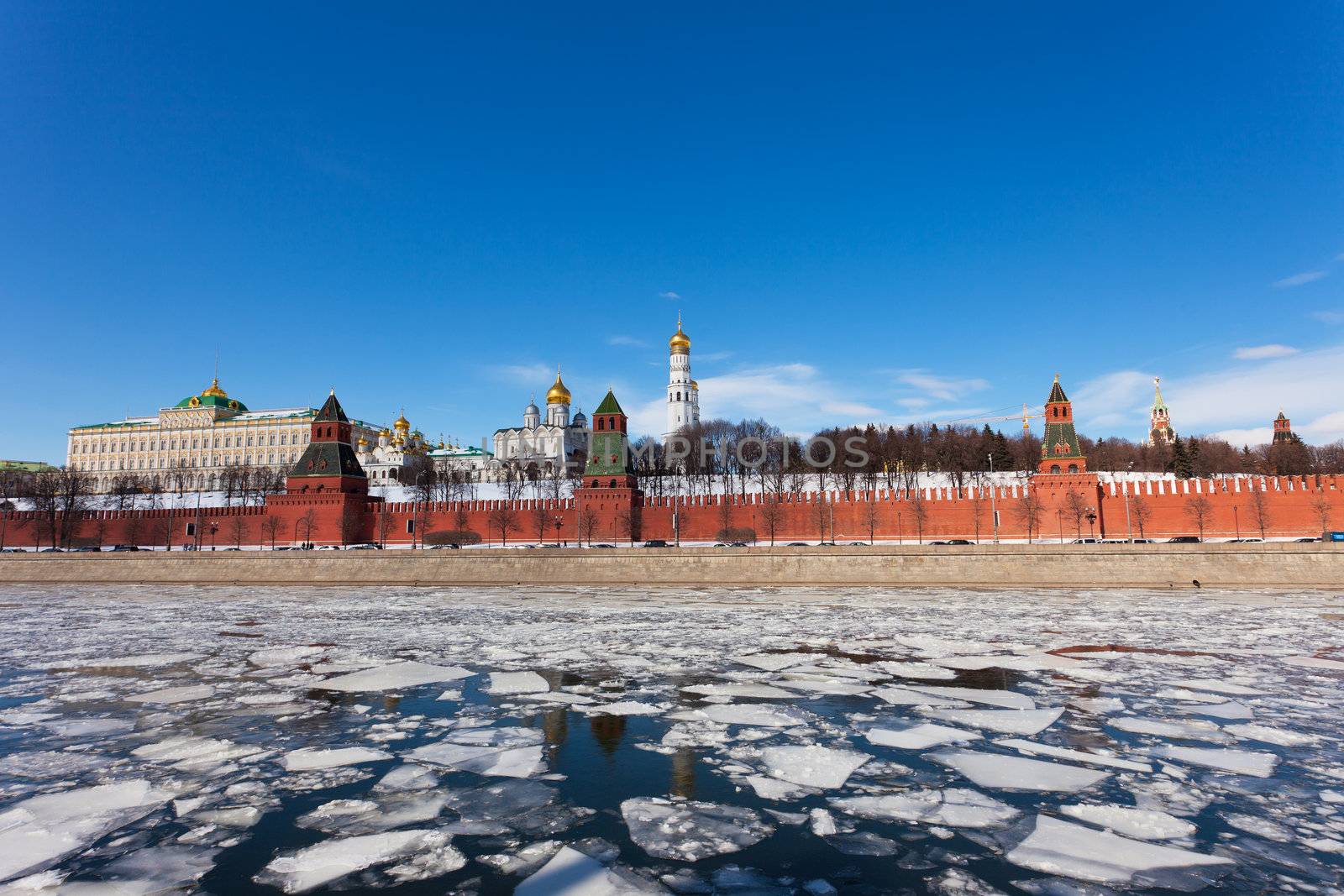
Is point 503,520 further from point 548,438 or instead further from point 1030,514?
point 548,438

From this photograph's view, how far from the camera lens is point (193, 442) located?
3024 inches

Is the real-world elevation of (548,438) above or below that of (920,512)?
above

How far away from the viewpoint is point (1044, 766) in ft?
15.4

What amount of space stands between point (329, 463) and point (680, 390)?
4201 cm

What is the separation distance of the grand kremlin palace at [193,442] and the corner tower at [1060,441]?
6021 cm

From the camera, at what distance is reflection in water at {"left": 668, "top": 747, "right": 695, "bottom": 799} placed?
4.35 meters

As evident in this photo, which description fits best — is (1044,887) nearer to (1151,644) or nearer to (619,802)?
(619,802)

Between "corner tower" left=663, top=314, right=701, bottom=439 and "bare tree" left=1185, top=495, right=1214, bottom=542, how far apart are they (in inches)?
1852

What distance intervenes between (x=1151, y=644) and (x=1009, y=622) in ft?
9.33

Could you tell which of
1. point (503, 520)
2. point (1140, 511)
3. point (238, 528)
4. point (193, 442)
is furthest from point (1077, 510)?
point (193, 442)

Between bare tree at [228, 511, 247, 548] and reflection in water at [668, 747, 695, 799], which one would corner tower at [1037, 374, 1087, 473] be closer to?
reflection in water at [668, 747, 695, 799]

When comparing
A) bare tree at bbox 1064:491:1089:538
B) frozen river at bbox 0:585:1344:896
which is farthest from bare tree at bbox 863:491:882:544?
frozen river at bbox 0:585:1344:896

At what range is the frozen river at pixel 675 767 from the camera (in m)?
3.32

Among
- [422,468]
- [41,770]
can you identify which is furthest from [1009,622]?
[422,468]
